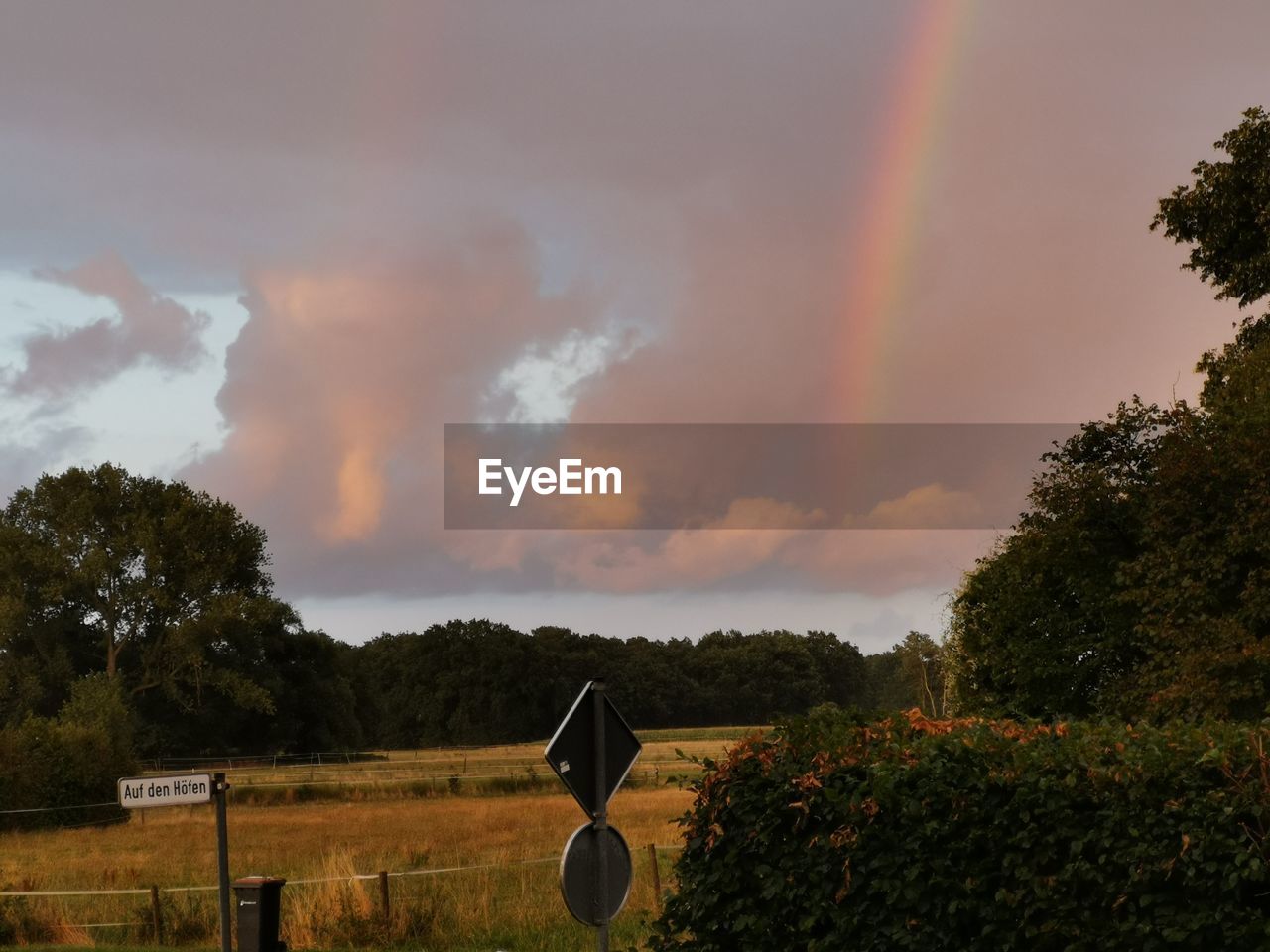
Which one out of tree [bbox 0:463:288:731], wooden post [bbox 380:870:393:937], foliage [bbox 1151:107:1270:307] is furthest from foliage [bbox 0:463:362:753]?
wooden post [bbox 380:870:393:937]

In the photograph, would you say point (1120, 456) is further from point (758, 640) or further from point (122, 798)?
point (758, 640)

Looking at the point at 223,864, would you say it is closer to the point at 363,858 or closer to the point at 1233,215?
the point at 363,858

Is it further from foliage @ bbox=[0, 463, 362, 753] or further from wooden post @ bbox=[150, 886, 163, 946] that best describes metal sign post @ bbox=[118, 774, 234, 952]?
foliage @ bbox=[0, 463, 362, 753]

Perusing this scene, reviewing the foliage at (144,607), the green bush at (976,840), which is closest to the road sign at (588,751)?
the green bush at (976,840)

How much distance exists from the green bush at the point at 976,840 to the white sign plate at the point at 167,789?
3.65 meters

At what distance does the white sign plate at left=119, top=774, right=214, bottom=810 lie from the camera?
35.6 feet

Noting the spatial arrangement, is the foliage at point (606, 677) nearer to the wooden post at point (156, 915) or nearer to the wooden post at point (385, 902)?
the wooden post at point (156, 915)

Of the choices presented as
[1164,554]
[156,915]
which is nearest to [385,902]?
[156,915]

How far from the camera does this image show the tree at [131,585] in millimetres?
70938

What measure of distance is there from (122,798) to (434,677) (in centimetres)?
9538

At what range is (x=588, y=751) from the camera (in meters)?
9.91

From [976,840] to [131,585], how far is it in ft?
230

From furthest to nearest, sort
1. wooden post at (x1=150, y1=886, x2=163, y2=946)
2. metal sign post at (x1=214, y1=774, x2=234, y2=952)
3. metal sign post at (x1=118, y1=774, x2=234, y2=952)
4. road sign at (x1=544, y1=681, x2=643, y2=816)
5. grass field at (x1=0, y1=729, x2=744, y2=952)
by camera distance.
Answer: wooden post at (x1=150, y1=886, x2=163, y2=946)
grass field at (x1=0, y1=729, x2=744, y2=952)
metal sign post at (x1=214, y1=774, x2=234, y2=952)
metal sign post at (x1=118, y1=774, x2=234, y2=952)
road sign at (x1=544, y1=681, x2=643, y2=816)

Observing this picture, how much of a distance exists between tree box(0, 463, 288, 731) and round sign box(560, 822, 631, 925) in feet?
210
